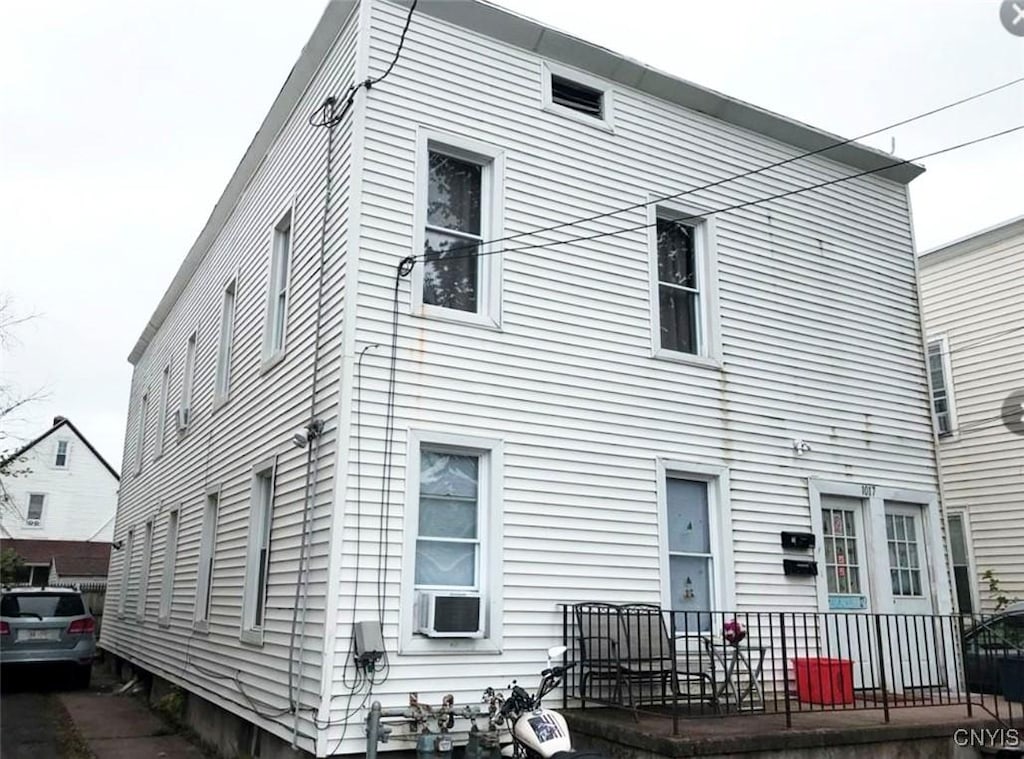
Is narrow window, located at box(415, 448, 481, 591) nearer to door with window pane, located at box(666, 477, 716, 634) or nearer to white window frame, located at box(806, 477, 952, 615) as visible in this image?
door with window pane, located at box(666, 477, 716, 634)

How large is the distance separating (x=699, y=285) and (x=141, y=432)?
1309cm

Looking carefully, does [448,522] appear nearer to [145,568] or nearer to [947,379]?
[145,568]

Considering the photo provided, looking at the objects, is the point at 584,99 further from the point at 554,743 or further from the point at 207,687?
the point at 207,687

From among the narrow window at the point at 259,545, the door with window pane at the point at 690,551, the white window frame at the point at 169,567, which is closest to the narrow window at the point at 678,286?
the door with window pane at the point at 690,551

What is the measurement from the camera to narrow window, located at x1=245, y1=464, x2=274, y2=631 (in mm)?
8367

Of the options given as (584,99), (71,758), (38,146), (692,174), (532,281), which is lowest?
(71,758)

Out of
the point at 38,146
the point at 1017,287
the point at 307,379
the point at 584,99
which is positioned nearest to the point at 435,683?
the point at 307,379

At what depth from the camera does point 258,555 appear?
28.5 ft

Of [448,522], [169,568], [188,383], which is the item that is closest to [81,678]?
[169,568]

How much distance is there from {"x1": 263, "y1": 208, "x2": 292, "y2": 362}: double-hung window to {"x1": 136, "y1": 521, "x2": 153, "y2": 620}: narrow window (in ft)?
23.1

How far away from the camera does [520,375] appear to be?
762 centimetres

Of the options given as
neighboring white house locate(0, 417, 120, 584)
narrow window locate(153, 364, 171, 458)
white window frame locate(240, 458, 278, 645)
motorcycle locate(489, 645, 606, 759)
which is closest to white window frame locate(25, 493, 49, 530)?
neighboring white house locate(0, 417, 120, 584)

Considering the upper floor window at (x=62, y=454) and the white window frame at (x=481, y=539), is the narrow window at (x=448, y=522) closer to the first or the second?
the white window frame at (x=481, y=539)

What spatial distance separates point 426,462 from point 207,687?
4.53 m
